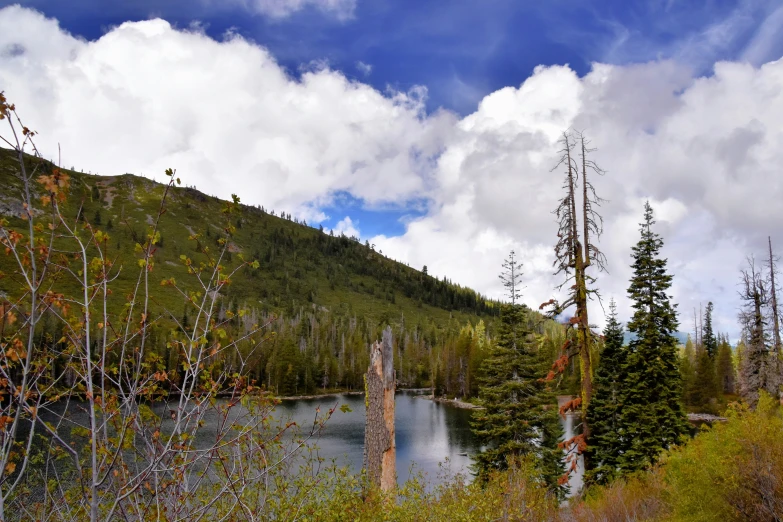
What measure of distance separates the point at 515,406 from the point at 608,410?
5.09m

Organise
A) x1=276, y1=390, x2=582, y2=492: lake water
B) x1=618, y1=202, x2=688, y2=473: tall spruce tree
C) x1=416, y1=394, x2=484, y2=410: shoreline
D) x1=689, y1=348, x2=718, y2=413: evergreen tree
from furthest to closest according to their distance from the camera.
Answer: x1=416, y1=394, x2=484, y2=410: shoreline → x1=689, y1=348, x2=718, y2=413: evergreen tree → x1=276, y1=390, x2=582, y2=492: lake water → x1=618, y1=202, x2=688, y2=473: tall spruce tree

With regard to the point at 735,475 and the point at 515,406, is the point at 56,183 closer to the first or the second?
the point at 735,475

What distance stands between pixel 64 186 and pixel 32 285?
0.73 meters

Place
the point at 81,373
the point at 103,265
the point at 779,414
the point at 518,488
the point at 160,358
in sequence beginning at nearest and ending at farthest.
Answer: the point at 103,265
the point at 81,373
the point at 160,358
the point at 518,488
the point at 779,414

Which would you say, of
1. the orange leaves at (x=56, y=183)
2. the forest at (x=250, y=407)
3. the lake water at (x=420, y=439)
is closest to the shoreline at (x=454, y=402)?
the lake water at (x=420, y=439)

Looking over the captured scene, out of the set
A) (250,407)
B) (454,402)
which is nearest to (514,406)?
(250,407)

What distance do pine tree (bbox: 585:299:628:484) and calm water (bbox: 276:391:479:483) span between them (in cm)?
773

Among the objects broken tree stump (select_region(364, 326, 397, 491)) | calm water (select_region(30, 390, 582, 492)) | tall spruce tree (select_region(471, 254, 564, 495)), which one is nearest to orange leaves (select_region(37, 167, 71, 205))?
broken tree stump (select_region(364, 326, 397, 491))

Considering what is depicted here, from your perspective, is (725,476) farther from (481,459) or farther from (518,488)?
(481,459)

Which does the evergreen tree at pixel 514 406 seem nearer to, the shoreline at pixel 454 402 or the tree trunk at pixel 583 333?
the tree trunk at pixel 583 333

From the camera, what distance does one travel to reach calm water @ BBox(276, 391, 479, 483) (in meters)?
33.6

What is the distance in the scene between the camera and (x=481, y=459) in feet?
71.8

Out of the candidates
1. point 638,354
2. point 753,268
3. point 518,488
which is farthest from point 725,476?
point 753,268

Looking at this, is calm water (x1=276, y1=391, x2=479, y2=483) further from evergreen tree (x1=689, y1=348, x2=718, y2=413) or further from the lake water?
evergreen tree (x1=689, y1=348, x2=718, y2=413)
